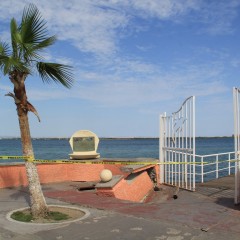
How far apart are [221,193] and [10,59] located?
305 inches

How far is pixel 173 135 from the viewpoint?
13.6 m

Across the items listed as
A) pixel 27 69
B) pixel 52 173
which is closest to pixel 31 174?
pixel 27 69

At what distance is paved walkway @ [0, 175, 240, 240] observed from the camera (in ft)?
22.3

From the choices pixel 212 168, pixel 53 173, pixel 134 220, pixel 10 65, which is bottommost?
pixel 212 168

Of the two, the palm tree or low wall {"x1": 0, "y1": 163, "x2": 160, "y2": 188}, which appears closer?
the palm tree

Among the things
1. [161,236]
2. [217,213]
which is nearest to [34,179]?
[161,236]

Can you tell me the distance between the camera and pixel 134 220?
7.80m

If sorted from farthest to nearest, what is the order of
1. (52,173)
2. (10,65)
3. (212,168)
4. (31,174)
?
(212,168) → (52,173) → (31,174) → (10,65)

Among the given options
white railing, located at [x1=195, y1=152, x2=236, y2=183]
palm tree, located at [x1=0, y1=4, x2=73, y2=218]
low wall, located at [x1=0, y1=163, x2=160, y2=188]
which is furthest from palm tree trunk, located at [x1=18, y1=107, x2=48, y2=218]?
low wall, located at [x1=0, y1=163, x2=160, y2=188]

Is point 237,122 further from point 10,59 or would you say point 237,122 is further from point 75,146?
point 75,146

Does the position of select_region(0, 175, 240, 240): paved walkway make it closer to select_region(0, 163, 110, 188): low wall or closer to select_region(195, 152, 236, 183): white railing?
select_region(195, 152, 236, 183): white railing

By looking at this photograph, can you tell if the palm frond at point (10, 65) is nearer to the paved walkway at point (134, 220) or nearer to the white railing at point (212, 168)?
the paved walkway at point (134, 220)

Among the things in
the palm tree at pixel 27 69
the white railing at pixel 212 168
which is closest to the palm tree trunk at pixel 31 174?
the palm tree at pixel 27 69

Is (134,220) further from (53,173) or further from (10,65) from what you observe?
(53,173)
